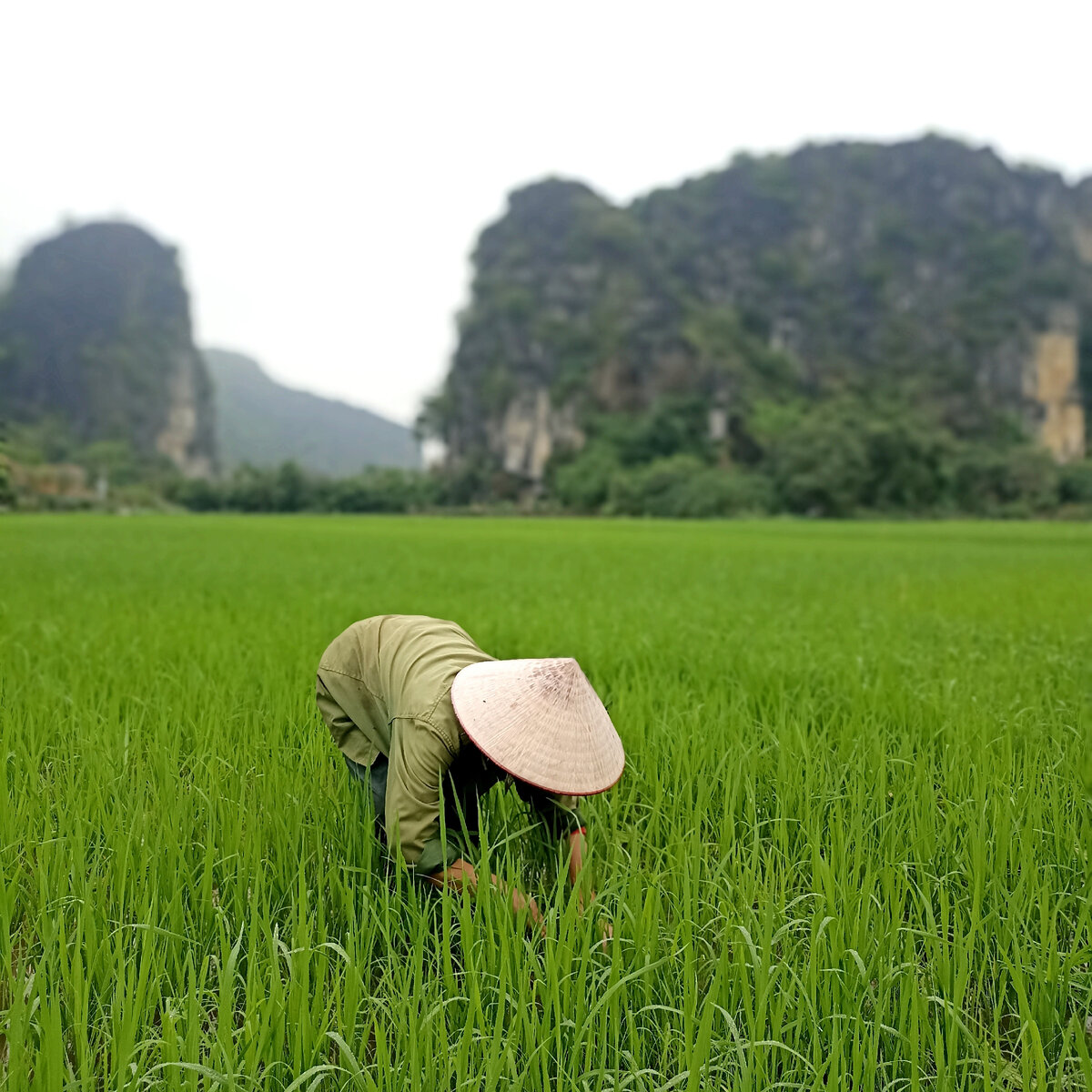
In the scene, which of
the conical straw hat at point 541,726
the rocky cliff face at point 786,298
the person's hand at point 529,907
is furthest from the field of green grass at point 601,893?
the rocky cliff face at point 786,298

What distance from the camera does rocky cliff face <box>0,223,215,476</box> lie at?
248ft

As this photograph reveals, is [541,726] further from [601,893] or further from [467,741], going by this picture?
[601,893]

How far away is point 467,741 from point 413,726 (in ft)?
0.37

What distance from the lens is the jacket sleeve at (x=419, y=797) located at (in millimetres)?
1421

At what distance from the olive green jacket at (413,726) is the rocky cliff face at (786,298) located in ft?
179

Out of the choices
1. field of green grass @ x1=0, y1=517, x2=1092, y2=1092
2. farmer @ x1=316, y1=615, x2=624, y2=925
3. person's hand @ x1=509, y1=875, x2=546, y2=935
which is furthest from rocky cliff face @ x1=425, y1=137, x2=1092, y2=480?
person's hand @ x1=509, y1=875, x2=546, y2=935

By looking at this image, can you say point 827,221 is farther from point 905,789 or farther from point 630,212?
point 905,789

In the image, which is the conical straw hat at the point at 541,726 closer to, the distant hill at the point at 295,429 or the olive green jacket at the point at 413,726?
the olive green jacket at the point at 413,726

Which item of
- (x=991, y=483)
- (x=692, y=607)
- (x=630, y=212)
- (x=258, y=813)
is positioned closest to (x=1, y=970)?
(x=258, y=813)

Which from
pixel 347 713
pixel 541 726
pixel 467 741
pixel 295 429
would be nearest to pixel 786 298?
pixel 347 713

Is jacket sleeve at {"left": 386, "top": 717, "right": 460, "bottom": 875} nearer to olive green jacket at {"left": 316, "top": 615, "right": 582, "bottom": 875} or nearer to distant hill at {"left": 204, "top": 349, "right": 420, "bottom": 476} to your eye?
olive green jacket at {"left": 316, "top": 615, "right": 582, "bottom": 875}

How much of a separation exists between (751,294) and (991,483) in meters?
29.1

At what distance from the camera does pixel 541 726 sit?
132cm

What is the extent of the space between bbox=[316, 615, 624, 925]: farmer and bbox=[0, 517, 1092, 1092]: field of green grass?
114 mm
